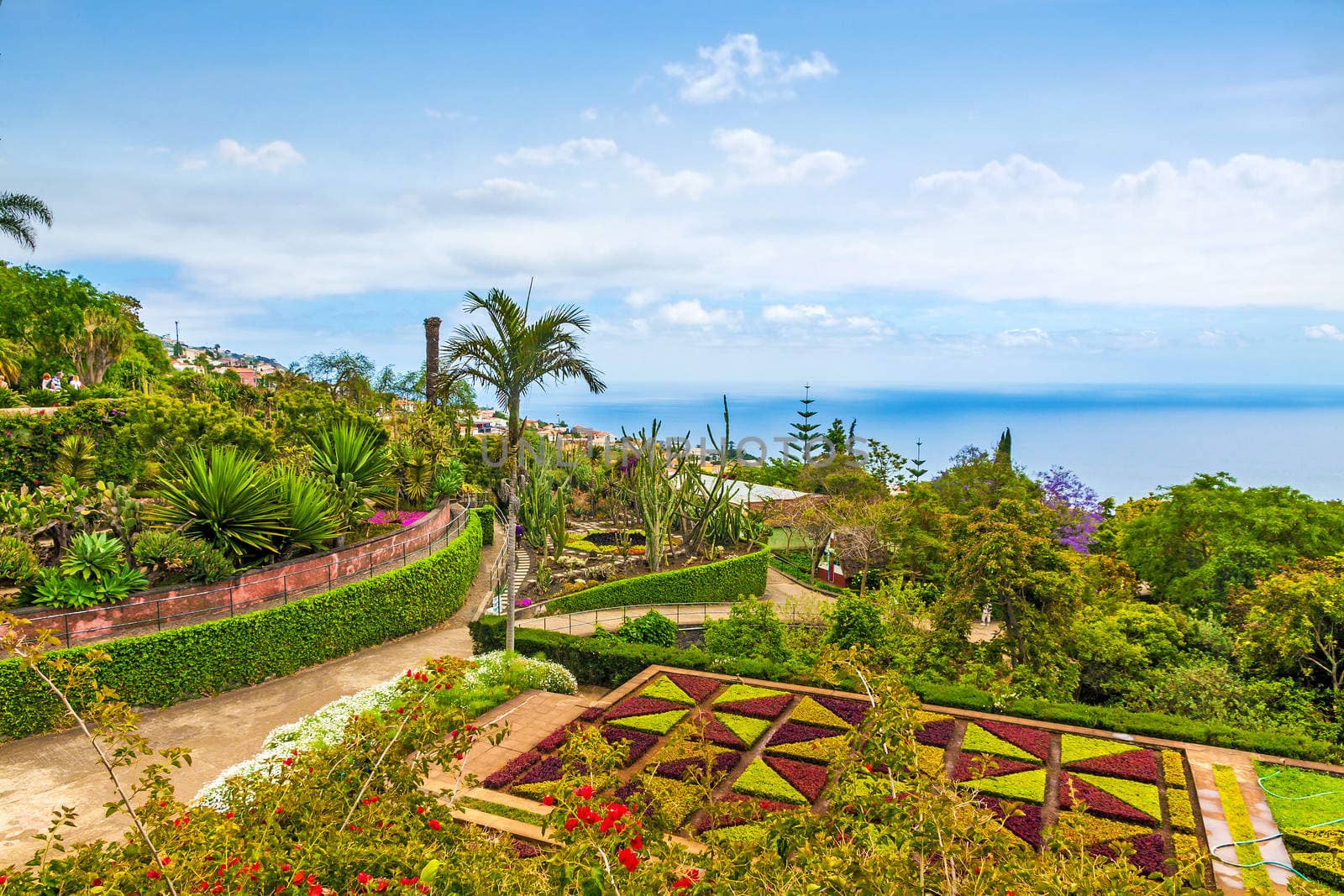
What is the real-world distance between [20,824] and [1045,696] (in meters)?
13.8

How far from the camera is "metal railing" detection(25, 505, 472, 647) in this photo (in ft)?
37.9

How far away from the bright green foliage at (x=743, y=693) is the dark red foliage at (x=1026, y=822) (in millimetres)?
3725

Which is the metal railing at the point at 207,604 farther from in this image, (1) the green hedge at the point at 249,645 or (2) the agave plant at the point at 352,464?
(2) the agave plant at the point at 352,464

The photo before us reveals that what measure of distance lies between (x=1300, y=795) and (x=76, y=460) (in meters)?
24.4

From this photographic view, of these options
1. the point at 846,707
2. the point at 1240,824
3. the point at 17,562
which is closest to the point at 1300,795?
the point at 1240,824

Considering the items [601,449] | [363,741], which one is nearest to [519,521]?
[601,449]

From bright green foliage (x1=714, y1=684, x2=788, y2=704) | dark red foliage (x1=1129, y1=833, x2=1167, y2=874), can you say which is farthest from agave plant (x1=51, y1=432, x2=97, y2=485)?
dark red foliage (x1=1129, y1=833, x2=1167, y2=874)

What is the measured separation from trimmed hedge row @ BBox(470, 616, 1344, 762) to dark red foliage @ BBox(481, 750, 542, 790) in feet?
12.4

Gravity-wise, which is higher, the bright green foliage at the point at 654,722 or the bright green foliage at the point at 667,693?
the bright green foliage at the point at 654,722

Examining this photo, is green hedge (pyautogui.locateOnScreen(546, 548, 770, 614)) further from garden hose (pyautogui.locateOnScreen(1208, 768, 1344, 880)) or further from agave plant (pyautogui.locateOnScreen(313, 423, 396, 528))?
garden hose (pyautogui.locateOnScreen(1208, 768, 1344, 880))

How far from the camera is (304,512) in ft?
46.8

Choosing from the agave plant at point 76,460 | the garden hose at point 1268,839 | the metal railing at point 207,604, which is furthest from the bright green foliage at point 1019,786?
the agave plant at point 76,460

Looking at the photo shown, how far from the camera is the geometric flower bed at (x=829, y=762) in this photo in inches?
309

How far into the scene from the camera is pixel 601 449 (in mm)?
41938
